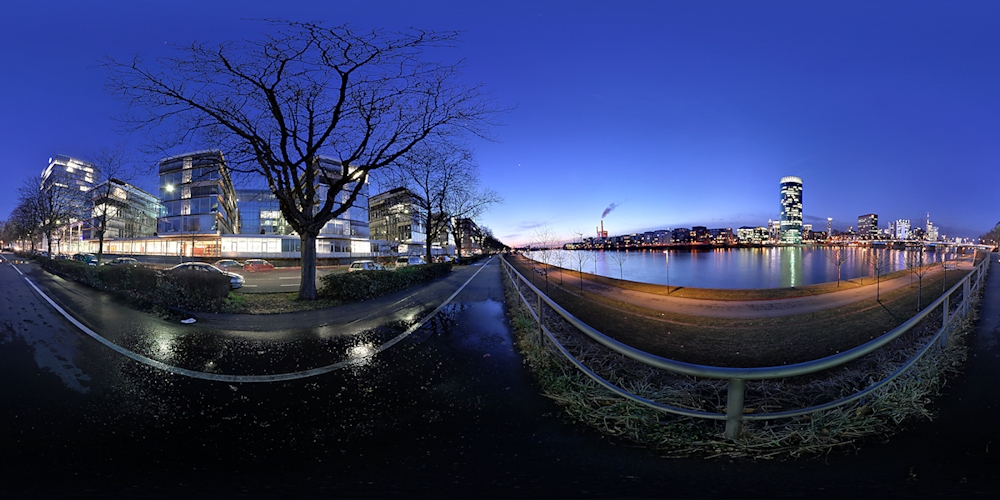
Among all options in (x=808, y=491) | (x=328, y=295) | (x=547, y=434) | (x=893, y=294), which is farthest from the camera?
(x=893, y=294)

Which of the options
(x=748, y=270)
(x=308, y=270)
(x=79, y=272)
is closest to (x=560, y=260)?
(x=308, y=270)

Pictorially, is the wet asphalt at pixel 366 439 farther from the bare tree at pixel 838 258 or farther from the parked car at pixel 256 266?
the parked car at pixel 256 266

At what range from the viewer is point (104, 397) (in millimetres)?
4094

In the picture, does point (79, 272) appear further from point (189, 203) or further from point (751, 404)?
point (189, 203)

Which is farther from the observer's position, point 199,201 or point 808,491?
point 199,201

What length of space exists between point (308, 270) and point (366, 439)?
32.4ft

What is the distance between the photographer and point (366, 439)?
3.24 m

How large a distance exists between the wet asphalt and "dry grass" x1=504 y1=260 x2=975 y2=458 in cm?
13

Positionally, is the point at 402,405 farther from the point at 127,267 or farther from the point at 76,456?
the point at 127,267

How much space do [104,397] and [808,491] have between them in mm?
6611

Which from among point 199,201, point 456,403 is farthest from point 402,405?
point 199,201

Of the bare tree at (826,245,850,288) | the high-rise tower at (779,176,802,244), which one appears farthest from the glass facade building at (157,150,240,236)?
the high-rise tower at (779,176,802,244)

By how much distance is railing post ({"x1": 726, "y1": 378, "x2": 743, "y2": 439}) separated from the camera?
2684mm

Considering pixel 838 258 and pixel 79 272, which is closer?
pixel 79 272
